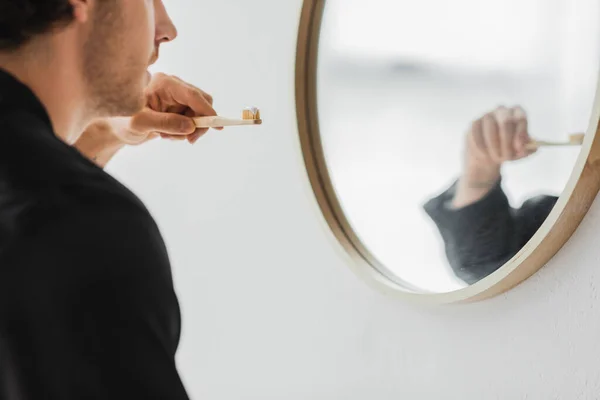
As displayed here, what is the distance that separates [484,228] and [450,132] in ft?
0.45

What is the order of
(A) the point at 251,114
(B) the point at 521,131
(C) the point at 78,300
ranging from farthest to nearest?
(A) the point at 251,114 < (B) the point at 521,131 < (C) the point at 78,300

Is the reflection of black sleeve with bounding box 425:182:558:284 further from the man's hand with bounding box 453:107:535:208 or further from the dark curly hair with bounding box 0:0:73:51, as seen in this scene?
the dark curly hair with bounding box 0:0:73:51

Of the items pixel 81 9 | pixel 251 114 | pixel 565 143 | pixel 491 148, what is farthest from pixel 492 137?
pixel 81 9

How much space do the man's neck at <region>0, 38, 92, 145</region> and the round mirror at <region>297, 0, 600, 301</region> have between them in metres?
0.44

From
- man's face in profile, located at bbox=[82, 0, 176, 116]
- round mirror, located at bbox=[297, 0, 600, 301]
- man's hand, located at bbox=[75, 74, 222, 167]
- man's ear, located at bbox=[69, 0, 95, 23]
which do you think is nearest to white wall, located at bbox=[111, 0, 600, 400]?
round mirror, located at bbox=[297, 0, 600, 301]

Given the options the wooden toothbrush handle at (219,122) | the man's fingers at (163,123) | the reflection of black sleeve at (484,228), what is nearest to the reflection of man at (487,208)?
the reflection of black sleeve at (484,228)

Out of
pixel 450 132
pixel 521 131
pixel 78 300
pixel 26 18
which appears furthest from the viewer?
pixel 450 132

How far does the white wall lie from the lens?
846 millimetres

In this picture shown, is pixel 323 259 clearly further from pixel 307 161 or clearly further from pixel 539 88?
pixel 539 88

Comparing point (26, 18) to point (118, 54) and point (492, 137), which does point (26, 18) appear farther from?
point (492, 137)

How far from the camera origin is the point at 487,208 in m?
0.90

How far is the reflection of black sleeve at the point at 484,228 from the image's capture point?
0.83 metres

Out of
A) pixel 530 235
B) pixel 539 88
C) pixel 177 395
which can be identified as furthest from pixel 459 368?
pixel 177 395

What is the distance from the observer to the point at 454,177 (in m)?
0.95
